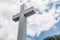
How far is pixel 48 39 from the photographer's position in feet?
32.1

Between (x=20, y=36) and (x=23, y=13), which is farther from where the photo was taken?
(x=23, y=13)

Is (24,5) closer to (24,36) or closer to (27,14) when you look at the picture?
(27,14)

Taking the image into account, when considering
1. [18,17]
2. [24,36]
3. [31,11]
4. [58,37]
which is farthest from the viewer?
[58,37]

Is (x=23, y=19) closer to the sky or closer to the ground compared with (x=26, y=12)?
closer to the ground

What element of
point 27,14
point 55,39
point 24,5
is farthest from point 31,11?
point 55,39

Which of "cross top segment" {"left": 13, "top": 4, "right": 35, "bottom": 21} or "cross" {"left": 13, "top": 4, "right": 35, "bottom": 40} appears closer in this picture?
"cross" {"left": 13, "top": 4, "right": 35, "bottom": 40}

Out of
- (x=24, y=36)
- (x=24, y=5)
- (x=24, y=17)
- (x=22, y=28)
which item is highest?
(x=24, y=5)

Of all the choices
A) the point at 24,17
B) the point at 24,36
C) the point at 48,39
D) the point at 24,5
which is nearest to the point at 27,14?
the point at 24,17

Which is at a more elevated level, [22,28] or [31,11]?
[31,11]

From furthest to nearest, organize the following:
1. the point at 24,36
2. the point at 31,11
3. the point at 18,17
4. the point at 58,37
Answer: the point at 58,37 < the point at 18,17 < the point at 31,11 < the point at 24,36

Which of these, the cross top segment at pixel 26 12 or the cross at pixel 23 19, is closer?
the cross at pixel 23 19

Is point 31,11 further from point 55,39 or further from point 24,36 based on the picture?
point 55,39

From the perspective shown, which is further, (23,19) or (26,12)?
(26,12)

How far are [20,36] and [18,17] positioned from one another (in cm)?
124
